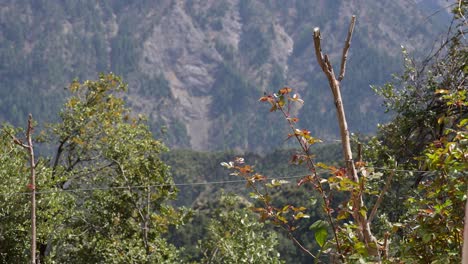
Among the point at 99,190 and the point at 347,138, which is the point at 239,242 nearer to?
the point at 99,190

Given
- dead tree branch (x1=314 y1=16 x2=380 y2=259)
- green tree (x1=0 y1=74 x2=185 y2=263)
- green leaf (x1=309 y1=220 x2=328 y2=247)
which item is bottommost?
green leaf (x1=309 y1=220 x2=328 y2=247)

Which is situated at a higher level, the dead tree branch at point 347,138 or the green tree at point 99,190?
the green tree at point 99,190

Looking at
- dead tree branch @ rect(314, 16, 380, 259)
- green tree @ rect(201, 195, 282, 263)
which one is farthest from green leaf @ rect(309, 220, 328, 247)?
green tree @ rect(201, 195, 282, 263)

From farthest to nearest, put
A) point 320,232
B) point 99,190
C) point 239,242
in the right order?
point 99,190 < point 239,242 < point 320,232

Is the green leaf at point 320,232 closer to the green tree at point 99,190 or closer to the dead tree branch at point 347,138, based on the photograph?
the dead tree branch at point 347,138

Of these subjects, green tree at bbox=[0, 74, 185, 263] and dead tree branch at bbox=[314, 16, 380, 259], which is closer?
dead tree branch at bbox=[314, 16, 380, 259]

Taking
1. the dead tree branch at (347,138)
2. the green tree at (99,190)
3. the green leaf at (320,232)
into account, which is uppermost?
the green tree at (99,190)

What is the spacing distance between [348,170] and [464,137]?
0.72m

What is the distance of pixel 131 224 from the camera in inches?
624

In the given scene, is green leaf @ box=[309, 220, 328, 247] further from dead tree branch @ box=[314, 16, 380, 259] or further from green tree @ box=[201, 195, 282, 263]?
green tree @ box=[201, 195, 282, 263]

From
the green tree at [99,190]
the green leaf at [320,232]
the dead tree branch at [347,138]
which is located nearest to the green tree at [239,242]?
the green tree at [99,190]

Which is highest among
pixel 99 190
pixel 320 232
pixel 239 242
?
pixel 99 190

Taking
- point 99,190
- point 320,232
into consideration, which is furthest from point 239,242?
point 320,232

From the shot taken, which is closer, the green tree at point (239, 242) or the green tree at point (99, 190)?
the green tree at point (239, 242)
